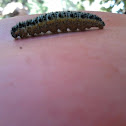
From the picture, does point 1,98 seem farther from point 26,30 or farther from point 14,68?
point 26,30

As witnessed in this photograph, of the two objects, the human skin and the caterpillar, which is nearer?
the human skin

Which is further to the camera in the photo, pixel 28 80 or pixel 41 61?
pixel 41 61

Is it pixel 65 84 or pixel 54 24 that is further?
pixel 54 24

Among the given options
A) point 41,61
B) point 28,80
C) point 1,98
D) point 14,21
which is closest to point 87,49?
point 41,61

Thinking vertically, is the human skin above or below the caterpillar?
above
